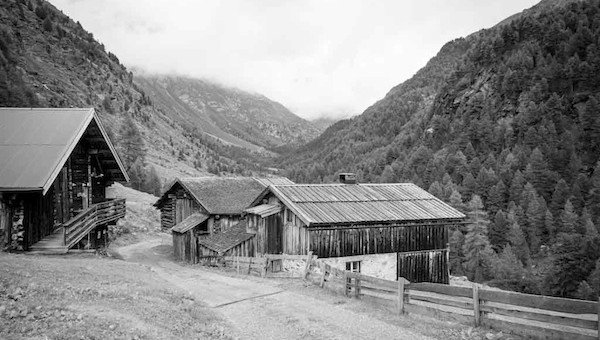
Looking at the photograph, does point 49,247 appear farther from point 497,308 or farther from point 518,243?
point 518,243

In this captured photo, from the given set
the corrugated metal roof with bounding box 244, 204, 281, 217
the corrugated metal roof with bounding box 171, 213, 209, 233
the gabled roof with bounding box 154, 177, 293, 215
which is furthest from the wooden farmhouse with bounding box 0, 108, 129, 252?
the gabled roof with bounding box 154, 177, 293, 215

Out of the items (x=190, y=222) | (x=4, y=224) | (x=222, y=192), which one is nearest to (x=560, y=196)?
(x=222, y=192)

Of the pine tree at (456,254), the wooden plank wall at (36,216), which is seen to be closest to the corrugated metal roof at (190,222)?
the wooden plank wall at (36,216)

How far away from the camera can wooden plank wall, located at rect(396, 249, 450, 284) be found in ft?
97.4

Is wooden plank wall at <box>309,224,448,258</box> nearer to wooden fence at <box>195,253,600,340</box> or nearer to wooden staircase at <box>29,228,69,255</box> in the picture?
wooden fence at <box>195,253,600,340</box>

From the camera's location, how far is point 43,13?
12731 cm

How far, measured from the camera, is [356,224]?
92.0ft

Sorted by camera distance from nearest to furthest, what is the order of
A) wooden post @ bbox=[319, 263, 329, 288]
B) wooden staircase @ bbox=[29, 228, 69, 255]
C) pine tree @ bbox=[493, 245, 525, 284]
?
1. wooden post @ bbox=[319, 263, 329, 288]
2. wooden staircase @ bbox=[29, 228, 69, 255]
3. pine tree @ bbox=[493, 245, 525, 284]

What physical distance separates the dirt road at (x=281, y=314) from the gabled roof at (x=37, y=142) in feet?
26.2

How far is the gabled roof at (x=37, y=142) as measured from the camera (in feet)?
69.2

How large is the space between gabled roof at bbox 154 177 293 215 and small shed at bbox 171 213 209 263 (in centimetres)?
181

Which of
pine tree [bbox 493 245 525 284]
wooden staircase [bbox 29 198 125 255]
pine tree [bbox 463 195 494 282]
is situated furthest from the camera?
pine tree [bbox 463 195 494 282]

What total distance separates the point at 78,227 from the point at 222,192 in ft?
66.6

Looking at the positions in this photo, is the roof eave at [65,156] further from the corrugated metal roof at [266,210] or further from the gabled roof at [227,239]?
the gabled roof at [227,239]
